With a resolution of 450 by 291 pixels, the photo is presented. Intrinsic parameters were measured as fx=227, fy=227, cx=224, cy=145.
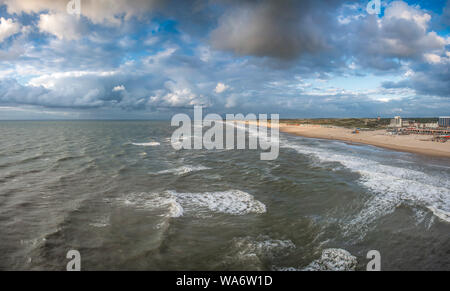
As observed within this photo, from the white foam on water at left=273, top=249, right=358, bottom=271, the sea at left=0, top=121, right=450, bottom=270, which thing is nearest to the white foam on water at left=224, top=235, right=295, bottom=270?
the sea at left=0, top=121, right=450, bottom=270

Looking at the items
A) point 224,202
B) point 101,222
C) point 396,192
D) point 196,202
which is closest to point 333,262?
point 224,202

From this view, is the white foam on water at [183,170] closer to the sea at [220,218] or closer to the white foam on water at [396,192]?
the sea at [220,218]

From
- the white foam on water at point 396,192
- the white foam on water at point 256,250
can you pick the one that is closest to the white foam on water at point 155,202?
the white foam on water at point 256,250

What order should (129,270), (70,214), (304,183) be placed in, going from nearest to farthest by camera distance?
(129,270) < (70,214) < (304,183)

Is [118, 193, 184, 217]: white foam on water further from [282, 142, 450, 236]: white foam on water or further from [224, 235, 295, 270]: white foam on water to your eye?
[282, 142, 450, 236]: white foam on water
